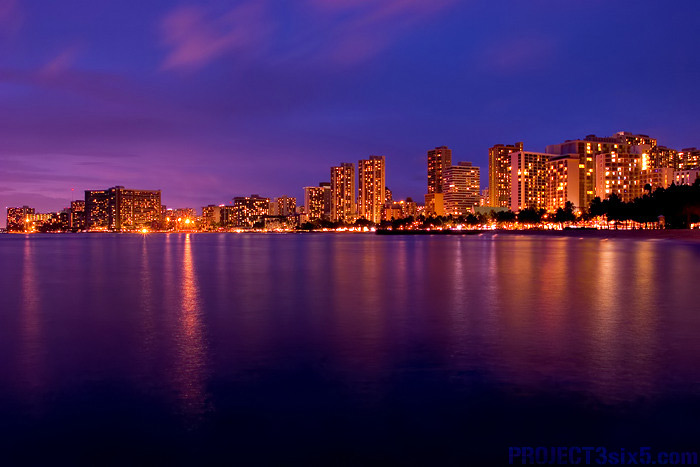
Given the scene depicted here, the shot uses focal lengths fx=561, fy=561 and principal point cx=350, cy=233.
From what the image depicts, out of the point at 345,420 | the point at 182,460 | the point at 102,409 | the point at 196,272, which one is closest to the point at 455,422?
the point at 345,420

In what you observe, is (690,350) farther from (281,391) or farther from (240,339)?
(240,339)

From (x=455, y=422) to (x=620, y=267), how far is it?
30.8 m

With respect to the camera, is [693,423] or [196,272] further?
[196,272]

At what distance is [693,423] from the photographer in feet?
22.9

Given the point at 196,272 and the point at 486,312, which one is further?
the point at 196,272

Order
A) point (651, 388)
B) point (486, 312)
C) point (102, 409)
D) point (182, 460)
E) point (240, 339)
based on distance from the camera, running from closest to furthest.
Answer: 1. point (182, 460)
2. point (102, 409)
3. point (651, 388)
4. point (240, 339)
5. point (486, 312)

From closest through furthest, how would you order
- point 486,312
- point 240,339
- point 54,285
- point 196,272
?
point 240,339, point 486,312, point 54,285, point 196,272

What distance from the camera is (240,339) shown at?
1254 centimetres

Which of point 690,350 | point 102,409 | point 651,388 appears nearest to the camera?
point 102,409

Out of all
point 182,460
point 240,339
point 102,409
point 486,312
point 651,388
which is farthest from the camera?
point 486,312

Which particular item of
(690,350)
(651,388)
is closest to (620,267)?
(690,350)

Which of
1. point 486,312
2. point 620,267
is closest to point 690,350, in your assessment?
point 486,312

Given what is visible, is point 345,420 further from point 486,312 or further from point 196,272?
point 196,272

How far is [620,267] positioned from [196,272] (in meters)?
25.6
